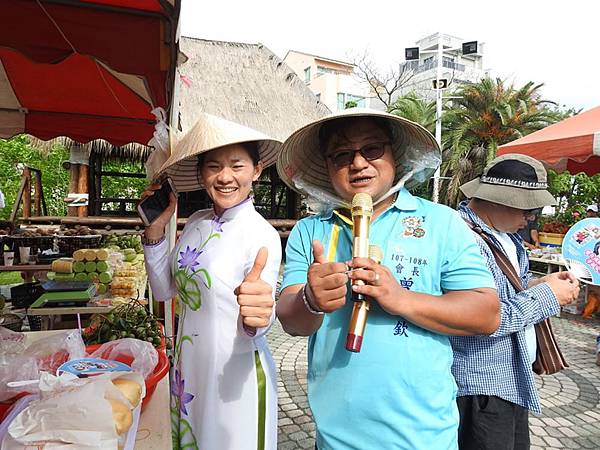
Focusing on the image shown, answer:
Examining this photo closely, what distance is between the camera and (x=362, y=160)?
1.24 meters

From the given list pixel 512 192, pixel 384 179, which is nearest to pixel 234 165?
pixel 384 179

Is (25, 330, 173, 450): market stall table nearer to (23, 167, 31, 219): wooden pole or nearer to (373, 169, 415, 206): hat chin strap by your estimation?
(373, 169, 415, 206): hat chin strap

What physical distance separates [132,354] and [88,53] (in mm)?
1693

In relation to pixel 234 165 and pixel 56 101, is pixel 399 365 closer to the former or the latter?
pixel 234 165

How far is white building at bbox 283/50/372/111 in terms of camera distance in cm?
Answer: 3738

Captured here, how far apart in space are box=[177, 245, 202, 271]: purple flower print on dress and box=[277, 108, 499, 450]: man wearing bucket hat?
49 cm

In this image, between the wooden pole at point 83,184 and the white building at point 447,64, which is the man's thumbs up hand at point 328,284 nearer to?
the wooden pole at point 83,184

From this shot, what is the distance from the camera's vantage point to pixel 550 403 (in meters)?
3.92

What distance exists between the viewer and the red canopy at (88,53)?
2.01 metres

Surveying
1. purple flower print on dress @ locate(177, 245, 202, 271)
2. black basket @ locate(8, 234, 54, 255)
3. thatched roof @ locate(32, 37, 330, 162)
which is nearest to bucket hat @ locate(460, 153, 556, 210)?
purple flower print on dress @ locate(177, 245, 202, 271)

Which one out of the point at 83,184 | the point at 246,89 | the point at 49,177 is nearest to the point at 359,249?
the point at 83,184

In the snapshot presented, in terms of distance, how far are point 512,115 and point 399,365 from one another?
20.3 m

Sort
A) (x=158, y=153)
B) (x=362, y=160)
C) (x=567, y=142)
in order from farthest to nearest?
(x=567, y=142)
(x=158, y=153)
(x=362, y=160)

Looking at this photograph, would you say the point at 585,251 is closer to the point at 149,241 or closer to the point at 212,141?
the point at 212,141
